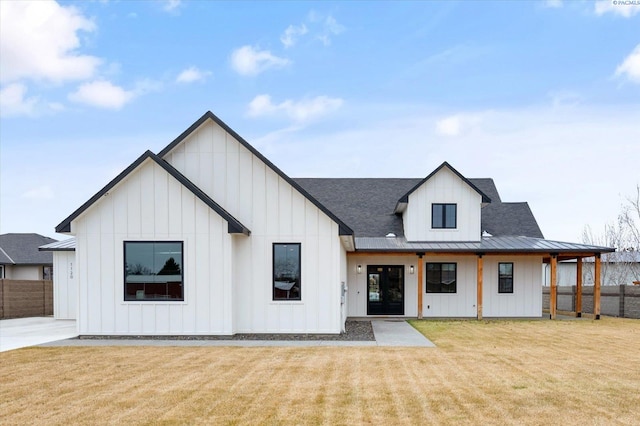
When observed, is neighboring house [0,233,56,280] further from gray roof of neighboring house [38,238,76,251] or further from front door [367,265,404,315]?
front door [367,265,404,315]

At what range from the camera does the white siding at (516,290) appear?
21531 mm

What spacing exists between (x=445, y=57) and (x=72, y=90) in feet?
45.3

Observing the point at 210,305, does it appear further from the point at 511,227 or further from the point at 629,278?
the point at 629,278

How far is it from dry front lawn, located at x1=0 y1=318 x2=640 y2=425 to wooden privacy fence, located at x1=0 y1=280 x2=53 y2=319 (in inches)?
459

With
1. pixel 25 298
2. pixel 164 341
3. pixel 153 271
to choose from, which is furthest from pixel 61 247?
pixel 164 341

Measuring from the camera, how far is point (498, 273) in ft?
71.3

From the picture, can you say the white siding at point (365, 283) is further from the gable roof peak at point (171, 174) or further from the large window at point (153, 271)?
the large window at point (153, 271)

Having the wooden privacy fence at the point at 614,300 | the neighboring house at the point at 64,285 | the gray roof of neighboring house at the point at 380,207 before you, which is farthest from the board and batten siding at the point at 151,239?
the wooden privacy fence at the point at 614,300

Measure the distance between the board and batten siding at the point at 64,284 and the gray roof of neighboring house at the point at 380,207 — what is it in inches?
438

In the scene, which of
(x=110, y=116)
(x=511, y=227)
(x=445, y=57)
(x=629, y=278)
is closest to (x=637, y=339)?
(x=511, y=227)

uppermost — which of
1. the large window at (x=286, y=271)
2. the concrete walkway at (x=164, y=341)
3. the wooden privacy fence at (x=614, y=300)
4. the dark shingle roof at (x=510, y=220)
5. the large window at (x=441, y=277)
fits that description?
the dark shingle roof at (x=510, y=220)

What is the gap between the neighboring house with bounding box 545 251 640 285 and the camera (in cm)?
3494

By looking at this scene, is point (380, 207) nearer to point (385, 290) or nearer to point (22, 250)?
point (385, 290)

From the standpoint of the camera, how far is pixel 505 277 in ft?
71.4
